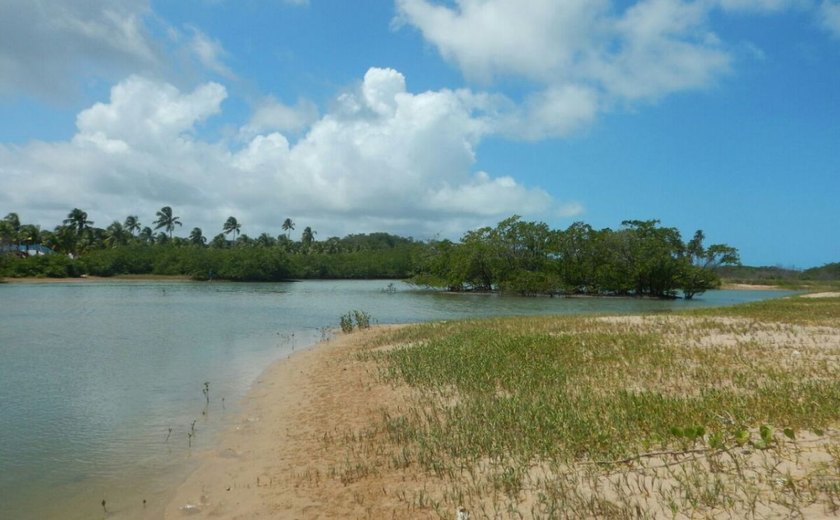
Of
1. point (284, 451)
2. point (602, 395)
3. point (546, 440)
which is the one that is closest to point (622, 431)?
point (546, 440)

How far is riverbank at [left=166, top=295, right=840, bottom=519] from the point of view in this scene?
551cm

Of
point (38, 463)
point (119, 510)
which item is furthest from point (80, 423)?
point (119, 510)

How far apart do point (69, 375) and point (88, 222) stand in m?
126

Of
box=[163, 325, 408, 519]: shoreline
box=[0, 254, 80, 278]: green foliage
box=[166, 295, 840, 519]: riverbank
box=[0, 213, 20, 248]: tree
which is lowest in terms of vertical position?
box=[163, 325, 408, 519]: shoreline

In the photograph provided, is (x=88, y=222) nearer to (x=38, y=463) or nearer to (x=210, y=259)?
(x=210, y=259)

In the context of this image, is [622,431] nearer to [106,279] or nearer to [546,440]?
[546,440]

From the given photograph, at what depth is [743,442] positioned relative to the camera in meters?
6.14

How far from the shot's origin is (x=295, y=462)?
859 cm

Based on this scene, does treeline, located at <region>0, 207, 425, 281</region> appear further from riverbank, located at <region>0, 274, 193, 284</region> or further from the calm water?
the calm water

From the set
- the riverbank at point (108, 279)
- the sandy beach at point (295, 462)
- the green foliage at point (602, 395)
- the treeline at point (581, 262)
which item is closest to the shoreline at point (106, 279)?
the riverbank at point (108, 279)

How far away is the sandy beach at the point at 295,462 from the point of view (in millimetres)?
6801

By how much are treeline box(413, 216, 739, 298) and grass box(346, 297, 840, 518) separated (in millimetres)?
59900

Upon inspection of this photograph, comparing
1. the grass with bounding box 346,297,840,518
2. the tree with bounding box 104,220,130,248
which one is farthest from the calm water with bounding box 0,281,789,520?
the tree with bounding box 104,220,130,248

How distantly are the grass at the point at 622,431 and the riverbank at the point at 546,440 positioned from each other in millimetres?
27
